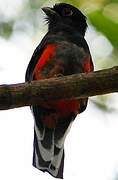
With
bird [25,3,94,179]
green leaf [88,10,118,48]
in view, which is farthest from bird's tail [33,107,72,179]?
green leaf [88,10,118,48]

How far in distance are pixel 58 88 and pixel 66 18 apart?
262 cm

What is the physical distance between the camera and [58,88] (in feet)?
9.01

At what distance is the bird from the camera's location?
3.86m

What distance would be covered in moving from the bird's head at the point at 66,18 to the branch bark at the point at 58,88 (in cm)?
243

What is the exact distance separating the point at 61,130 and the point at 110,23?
5.56 feet

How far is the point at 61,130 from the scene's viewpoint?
13.3 ft

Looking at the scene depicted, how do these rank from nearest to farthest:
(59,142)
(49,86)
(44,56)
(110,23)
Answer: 1. (110,23)
2. (49,86)
3. (59,142)
4. (44,56)

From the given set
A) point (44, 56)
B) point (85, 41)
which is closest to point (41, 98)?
point (44, 56)

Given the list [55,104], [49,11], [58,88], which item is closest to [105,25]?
[58,88]

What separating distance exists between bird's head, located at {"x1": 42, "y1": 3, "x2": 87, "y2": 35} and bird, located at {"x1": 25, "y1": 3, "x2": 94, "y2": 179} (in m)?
0.27

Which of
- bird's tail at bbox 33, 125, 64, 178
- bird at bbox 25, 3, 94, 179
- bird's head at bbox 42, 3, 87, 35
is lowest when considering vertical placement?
bird's tail at bbox 33, 125, 64, 178

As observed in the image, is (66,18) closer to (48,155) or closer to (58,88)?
(48,155)

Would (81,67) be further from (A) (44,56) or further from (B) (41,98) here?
(B) (41,98)

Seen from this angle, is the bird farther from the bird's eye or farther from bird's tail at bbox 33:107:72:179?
the bird's eye
